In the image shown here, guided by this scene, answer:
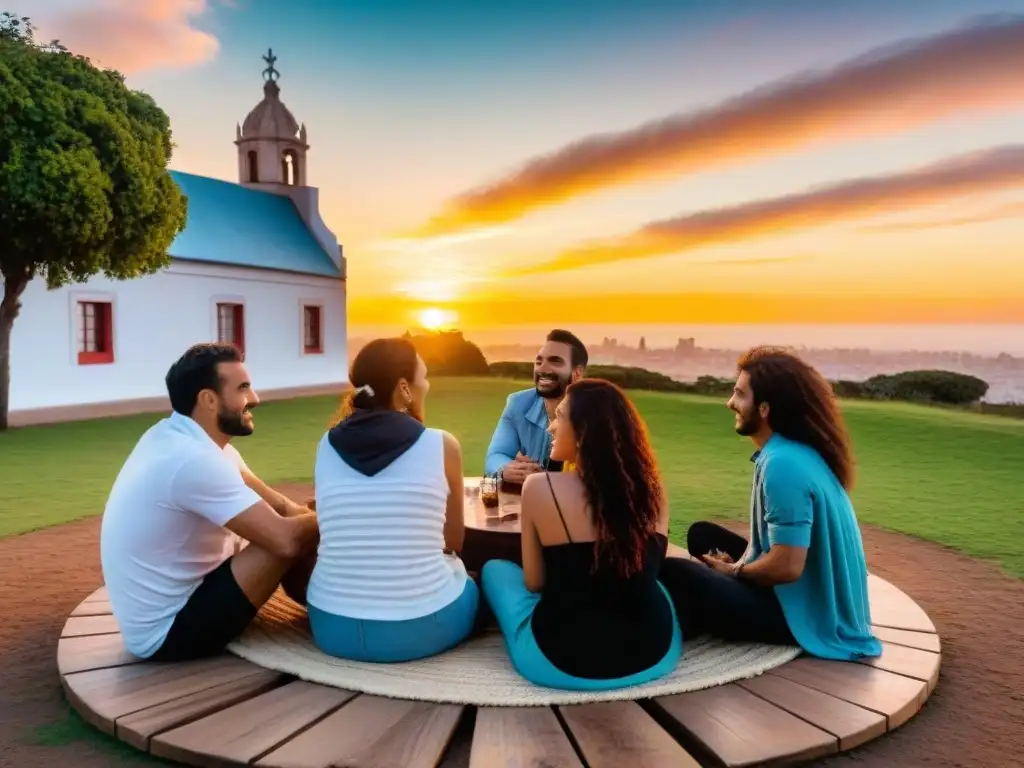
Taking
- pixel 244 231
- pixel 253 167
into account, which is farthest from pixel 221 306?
pixel 253 167

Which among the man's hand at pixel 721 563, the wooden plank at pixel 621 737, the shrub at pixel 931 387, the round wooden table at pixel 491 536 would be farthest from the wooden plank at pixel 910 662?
the shrub at pixel 931 387

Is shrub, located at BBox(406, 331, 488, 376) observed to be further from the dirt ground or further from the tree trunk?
the dirt ground

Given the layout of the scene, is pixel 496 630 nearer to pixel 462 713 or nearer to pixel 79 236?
pixel 462 713

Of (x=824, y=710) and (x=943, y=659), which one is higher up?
(x=824, y=710)

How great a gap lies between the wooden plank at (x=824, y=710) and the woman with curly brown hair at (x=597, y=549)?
1.44ft

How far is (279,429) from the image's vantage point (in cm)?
1438

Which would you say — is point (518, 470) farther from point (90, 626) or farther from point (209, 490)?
point (90, 626)

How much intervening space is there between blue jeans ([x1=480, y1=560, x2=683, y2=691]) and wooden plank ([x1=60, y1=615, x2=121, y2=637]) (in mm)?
1894

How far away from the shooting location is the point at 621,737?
2939 millimetres

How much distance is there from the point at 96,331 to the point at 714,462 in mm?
16009

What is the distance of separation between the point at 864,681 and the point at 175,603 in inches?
118

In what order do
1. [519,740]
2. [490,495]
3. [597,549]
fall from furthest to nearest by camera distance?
1. [490,495]
2. [597,549]
3. [519,740]

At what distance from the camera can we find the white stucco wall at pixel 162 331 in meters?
18.1

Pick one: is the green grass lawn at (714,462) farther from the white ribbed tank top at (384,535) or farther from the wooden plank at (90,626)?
the white ribbed tank top at (384,535)
